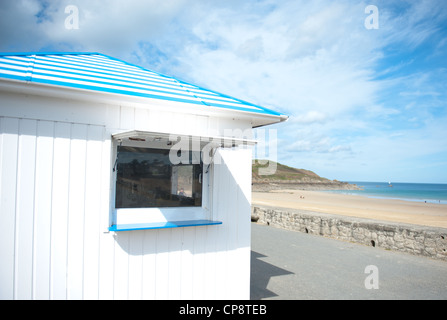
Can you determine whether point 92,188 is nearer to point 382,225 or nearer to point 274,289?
point 274,289

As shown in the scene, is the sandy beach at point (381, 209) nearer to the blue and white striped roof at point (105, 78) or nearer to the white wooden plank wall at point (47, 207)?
the blue and white striped roof at point (105, 78)

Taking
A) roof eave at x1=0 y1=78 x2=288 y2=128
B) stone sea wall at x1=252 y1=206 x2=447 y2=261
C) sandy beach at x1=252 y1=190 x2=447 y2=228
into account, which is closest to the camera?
roof eave at x1=0 y1=78 x2=288 y2=128

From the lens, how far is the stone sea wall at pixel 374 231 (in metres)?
7.49

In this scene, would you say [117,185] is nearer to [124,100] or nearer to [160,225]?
[160,225]

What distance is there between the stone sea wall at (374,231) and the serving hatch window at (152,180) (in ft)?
21.9

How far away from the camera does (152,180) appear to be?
3752mm

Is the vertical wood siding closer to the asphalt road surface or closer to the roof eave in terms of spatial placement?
the roof eave

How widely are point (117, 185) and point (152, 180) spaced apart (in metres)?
0.41


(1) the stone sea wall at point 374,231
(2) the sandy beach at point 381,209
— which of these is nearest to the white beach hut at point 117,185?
(1) the stone sea wall at point 374,231

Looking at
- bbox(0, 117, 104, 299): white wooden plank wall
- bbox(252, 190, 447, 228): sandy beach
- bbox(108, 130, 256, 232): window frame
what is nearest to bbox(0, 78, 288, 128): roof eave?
bbox(0, 117, 104, 299): white wooden plank wall

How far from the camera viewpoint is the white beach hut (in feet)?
10.3

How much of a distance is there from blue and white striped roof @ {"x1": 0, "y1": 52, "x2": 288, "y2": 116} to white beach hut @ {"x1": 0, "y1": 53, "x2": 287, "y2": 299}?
3 cm
